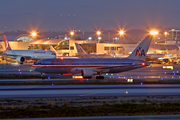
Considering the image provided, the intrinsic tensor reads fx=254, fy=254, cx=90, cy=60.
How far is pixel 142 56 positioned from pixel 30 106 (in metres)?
29.8

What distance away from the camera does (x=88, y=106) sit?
22.1 metres

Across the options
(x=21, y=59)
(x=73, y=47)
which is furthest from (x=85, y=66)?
(x=73, y=47)

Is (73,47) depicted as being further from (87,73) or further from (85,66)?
(87,73)

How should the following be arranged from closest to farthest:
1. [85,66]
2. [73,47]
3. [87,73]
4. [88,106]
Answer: [88,106], [87,73], [85,66], [73,47]

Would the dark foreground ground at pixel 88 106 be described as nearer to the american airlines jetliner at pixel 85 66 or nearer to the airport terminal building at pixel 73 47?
the american airlines jetliner at pixel 85 66

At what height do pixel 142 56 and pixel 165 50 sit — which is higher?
pixel 165 50

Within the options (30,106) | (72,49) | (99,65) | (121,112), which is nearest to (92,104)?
(121,112)

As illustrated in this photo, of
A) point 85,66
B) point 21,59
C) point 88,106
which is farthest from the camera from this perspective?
point 21,59

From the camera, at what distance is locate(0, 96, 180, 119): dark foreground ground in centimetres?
1983

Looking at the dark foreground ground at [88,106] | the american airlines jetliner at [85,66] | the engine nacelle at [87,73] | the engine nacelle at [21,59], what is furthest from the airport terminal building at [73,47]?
the dark foreground ground at [88,106]

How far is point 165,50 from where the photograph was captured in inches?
4988

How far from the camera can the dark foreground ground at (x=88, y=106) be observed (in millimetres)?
19828

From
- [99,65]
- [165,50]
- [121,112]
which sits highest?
[165,50]

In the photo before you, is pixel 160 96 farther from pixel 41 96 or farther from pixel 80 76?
pixel 80 76
